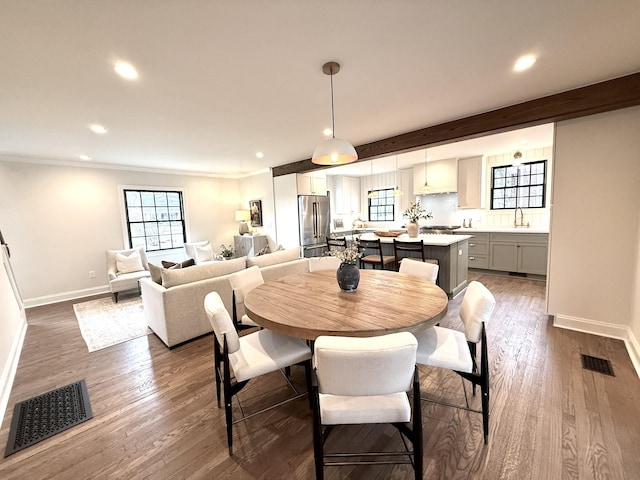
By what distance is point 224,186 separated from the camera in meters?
7.06

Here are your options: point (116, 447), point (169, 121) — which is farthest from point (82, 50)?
point (116, 447)

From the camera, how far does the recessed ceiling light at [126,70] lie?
6.55ft

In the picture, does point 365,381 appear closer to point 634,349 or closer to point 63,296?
point 634,349

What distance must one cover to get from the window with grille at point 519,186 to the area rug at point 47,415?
24.1 feet

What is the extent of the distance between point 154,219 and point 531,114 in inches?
270

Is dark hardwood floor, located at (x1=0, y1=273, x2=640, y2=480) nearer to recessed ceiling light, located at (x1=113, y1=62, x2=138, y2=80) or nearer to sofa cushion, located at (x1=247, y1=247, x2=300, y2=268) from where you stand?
sofa cushion, located at (x1=247, y1=247, x2=300, y2=268)

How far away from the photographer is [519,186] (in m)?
5.68

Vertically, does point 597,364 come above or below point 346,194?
below

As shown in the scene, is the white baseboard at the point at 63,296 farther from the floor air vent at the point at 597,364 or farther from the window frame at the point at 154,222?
the floor air vent at the point at 597,364

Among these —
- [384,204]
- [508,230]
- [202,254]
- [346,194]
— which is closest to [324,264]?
[202,254]

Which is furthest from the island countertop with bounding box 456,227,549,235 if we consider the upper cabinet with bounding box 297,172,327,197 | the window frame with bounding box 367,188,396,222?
Answer: the upper cabinet with bounding box 297,172,327,197

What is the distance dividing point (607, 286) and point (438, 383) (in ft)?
7.36

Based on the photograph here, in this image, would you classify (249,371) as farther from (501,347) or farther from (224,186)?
(224,186)

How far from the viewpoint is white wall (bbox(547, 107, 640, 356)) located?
8.54ft
